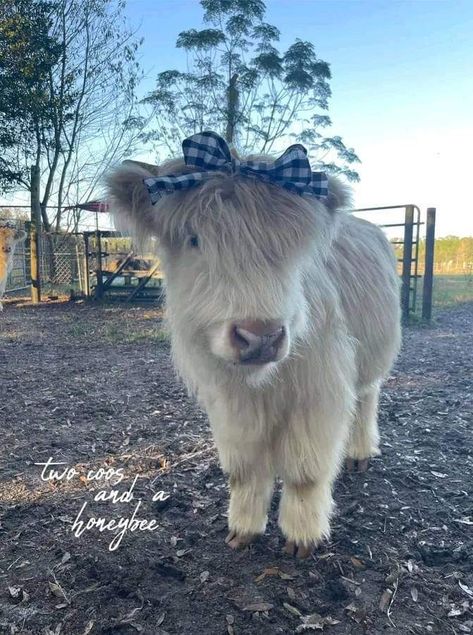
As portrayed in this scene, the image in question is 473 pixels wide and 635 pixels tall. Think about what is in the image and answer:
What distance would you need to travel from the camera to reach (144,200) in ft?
6.57

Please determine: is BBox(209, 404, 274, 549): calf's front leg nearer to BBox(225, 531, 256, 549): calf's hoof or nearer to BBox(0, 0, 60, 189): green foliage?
BBox(225, 531, 256, 549): calf's hoof

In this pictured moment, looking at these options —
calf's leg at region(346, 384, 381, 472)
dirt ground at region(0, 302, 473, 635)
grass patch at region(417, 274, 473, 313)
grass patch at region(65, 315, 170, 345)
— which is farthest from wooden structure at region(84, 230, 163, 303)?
calf's leg at region(346, 384, 381, 472)

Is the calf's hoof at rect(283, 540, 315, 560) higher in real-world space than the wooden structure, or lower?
lower

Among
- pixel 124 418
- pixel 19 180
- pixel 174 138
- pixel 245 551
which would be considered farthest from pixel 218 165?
pixel 174 138

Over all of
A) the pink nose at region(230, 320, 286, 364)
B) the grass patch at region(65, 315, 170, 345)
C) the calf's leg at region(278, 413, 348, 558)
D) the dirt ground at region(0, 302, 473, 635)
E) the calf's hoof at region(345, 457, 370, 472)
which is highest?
the pink nose at region(230, 320, 286, 364)

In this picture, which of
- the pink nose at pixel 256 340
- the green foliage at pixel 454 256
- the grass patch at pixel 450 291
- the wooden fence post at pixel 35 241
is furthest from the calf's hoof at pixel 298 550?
the green foliage at pixel 454 256

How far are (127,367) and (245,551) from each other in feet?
12.4

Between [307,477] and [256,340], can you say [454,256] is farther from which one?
[256,340]

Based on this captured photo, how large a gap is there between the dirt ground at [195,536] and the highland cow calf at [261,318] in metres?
0.24

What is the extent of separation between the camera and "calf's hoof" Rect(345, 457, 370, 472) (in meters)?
3.11

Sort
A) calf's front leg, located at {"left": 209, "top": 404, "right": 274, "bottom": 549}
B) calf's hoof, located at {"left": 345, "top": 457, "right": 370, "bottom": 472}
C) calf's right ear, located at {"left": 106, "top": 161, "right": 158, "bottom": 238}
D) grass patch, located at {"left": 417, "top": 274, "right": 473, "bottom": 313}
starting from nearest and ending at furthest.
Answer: calf's right ear, located at {"left": 106, "top": 161, "right": 158, "bottom": 238} < calf's front leg, located at {"left": 209, "top": 404, "right": 274, "bottom": 549} < calf's hoof, located at {"left": 345, "top": 457, "right": 370, "bottom": 472} < grass patch, located at {"left": 417, "top": 274, "right": 473, "bottom": 313}

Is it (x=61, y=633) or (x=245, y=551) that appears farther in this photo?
(x=245, y=551)

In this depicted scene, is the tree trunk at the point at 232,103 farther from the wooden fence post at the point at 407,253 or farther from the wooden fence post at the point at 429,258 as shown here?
the wooden fence post at the point at 429,258

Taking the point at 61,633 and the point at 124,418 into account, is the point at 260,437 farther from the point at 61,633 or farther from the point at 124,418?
the point at 124,418
